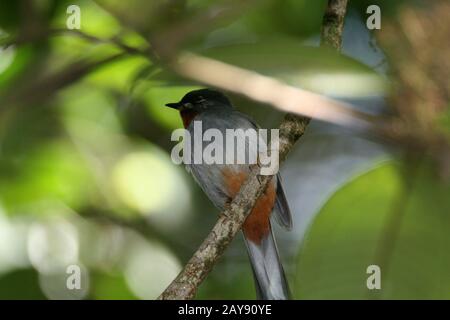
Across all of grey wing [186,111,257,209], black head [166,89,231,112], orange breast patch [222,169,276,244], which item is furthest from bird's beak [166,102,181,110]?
orange breast patch [222,169,276,244]

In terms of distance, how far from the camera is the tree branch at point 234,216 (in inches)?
59.0

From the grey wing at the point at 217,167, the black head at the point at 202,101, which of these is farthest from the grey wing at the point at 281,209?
the black head at the point at 202,101

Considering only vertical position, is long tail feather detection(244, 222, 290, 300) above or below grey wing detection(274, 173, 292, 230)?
below

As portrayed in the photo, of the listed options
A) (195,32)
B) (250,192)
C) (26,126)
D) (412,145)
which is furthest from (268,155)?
(26,126)

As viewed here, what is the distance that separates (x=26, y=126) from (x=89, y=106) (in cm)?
18

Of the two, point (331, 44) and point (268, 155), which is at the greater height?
point (331, 44)

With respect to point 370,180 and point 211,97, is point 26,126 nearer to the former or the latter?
point 211,97

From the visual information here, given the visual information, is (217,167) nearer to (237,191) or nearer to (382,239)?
(237,191)

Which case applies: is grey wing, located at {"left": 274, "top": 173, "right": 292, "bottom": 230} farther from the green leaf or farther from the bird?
the green leaf

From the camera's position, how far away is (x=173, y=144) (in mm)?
2107

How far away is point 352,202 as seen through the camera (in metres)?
1.65

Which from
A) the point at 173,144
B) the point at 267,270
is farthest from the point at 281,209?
the point at 173,144

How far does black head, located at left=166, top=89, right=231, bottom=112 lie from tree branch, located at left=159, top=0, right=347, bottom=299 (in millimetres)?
306

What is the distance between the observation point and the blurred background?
1457mm
